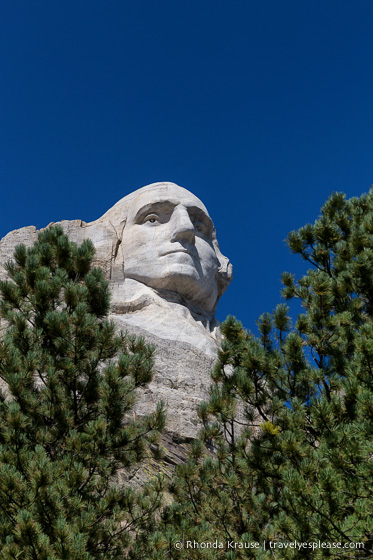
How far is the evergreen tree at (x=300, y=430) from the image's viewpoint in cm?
451

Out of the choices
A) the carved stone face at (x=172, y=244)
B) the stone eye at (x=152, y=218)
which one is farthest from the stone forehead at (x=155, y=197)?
the stone eye at (x=152, y=218)

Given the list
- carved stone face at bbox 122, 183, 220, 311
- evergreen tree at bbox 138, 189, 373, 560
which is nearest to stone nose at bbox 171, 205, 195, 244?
carved stone face at bbox 122, 183, 220, 311

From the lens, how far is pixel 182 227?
36.2 ft

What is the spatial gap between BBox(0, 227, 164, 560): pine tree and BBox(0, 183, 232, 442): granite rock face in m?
2.83

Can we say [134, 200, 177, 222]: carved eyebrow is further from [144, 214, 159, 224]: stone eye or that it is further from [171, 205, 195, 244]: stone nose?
[171, 205, 195, 244]: stone nose

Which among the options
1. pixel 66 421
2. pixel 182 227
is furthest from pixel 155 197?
pixel 66 421

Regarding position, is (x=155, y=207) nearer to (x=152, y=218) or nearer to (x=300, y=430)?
(x=152, y=218)

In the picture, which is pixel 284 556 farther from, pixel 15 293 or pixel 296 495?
pixel 15 293

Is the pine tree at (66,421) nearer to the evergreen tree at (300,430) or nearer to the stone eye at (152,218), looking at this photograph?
the evergreen tree at (300,430)

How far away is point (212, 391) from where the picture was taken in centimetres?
611

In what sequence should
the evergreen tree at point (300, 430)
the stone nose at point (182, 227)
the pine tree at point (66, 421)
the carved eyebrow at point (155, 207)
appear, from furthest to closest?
the carved eyebrow at point (155, 207), the stone nose at point (182, 227), the pine tree at point (66, 421), the evergreen tree at point (300, 430)

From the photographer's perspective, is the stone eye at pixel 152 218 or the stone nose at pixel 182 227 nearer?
the stone nose at pixel 182 227

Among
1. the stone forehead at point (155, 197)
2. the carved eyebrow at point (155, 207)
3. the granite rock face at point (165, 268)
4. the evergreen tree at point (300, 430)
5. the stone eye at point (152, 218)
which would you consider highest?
the stone forehead at point (155, 197)

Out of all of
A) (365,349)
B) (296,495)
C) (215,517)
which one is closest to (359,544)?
(296,495)
